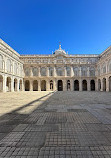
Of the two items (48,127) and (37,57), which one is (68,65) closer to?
(37,57)

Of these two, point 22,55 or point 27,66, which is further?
point 22,55

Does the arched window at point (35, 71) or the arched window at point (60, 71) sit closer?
the arched window at point (35, 71)

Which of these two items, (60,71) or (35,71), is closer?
(35,71)


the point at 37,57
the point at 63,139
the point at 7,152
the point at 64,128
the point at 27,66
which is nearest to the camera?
the point at 7,152

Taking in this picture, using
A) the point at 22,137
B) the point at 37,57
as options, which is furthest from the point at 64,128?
the point at 37,57

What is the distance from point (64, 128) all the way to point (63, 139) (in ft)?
2.12

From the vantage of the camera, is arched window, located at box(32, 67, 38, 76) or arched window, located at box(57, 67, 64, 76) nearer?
arched window, located at box(32, 67, 38, 76)

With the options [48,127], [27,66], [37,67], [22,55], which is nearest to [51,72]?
[37,67]

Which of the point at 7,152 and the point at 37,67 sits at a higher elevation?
the point at 37,67

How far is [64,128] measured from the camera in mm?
3133

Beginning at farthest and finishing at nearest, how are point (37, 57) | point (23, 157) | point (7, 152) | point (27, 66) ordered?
point (37, 57) < point (27, 66) < point (7, 152) < point (23, 157)

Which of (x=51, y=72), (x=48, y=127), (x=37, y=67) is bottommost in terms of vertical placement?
(x=48, y=127)

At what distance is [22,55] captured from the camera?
41906 millimetres

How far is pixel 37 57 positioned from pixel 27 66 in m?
8.60
